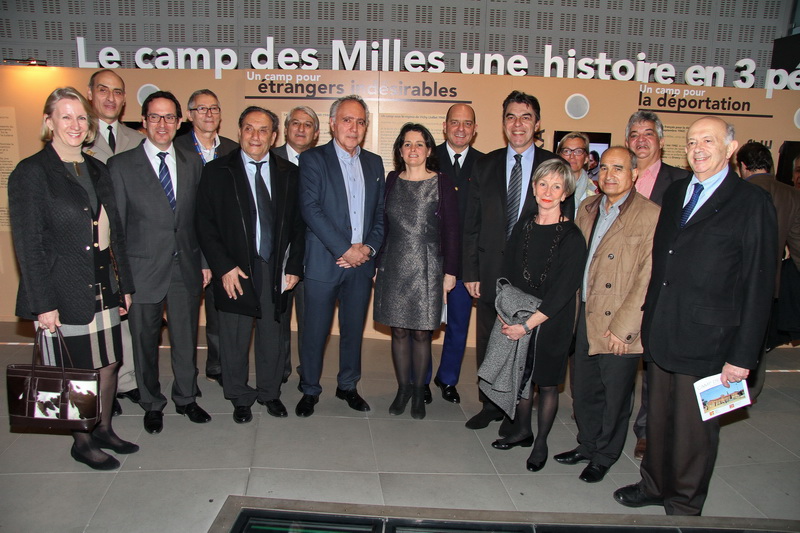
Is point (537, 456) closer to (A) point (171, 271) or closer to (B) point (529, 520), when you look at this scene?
(B) point (529, 520)

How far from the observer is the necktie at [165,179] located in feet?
10.9

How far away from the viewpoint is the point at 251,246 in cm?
343

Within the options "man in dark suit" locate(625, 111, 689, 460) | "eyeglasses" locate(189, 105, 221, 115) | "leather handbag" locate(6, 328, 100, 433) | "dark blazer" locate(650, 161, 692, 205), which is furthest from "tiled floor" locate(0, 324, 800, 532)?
"eyeglasses" locate(189, 105, 221, 115)

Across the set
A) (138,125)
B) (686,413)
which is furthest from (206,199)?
(686,413)

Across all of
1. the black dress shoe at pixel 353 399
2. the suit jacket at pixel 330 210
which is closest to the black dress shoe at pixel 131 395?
the black dress shoe at pixel 353 399

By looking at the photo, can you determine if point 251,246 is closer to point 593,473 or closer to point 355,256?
point 355,256

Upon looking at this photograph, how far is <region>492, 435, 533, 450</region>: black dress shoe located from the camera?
3.37 metres

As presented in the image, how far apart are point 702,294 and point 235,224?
2554 mm

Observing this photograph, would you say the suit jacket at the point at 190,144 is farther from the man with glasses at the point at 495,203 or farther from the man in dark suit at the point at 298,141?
the man with glasses at the point at 495,203

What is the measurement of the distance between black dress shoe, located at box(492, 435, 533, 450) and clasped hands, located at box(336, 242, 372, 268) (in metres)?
1.43

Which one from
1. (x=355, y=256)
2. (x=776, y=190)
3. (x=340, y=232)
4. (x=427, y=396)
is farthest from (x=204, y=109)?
(x=776, y=190)

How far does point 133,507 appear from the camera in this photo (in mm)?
2648

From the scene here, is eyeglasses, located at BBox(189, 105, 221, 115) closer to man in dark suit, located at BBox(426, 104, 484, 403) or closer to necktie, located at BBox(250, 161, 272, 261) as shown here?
necktie, located at BBox(250, 161, 272, 261)

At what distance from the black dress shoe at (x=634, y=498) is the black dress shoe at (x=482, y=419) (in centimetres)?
98
